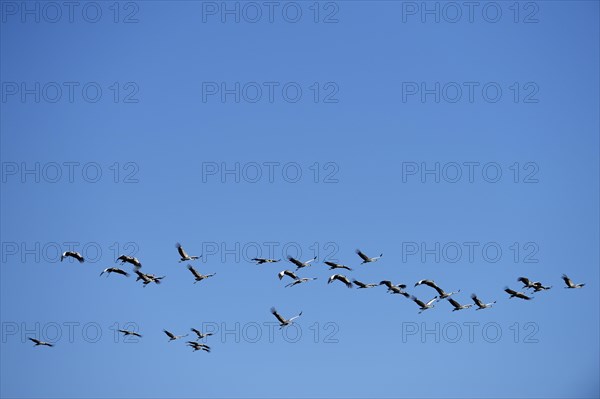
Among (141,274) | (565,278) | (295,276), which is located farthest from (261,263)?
(565,278)

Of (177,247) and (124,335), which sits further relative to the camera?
(124,335)

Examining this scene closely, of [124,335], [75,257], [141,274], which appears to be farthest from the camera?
[124,335]

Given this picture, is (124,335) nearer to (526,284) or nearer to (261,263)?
(261,263)

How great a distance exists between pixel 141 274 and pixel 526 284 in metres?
34.2

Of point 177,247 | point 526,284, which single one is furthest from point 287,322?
point 526,284

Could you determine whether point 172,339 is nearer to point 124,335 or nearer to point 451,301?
point 124,335

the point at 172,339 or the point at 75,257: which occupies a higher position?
the point at 75,257

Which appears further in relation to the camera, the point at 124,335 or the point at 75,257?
the point at 124,335

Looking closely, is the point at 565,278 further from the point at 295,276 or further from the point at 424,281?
the point at 295,276

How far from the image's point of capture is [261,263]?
123000 millimetres

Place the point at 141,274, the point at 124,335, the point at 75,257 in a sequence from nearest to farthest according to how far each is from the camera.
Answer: the point at 75,257 → the point at 141,274 → the point at 124,335

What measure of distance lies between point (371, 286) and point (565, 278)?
17.8 m

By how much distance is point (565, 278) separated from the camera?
123m

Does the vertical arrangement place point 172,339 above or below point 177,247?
below
